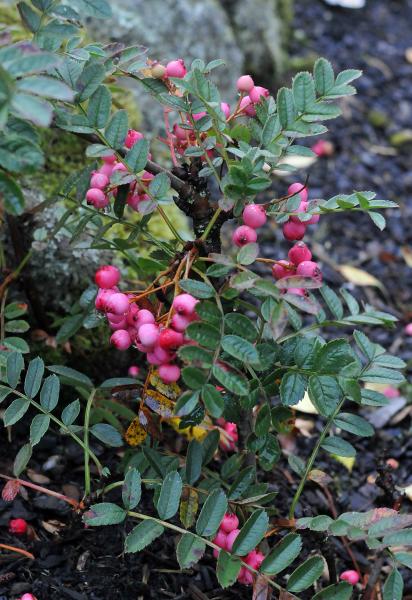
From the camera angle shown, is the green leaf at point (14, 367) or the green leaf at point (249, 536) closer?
the green leaf at point (249, 536)

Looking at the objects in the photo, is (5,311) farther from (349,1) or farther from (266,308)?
(349,1)

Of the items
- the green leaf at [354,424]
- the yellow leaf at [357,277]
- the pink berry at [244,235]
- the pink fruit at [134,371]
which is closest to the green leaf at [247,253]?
the pink berry at [244,235]

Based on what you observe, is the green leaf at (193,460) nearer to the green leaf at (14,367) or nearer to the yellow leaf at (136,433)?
the yellow leaf at (136,433)

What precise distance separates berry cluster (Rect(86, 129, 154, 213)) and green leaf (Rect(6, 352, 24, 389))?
0.92 ft

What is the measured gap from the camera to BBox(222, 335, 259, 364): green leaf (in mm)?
1027

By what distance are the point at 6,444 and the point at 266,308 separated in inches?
27.6

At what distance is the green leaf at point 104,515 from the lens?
3.75ft

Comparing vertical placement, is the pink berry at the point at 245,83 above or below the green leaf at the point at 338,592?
above

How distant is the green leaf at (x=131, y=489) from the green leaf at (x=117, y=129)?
0.50 m

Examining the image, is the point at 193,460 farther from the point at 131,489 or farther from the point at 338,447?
the point at 338,447

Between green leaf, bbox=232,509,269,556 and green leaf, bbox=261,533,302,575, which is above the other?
green leaf, bbox=232,509,269,556

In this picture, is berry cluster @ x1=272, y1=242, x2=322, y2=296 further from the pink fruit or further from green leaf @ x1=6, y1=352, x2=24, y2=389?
the pink fruit

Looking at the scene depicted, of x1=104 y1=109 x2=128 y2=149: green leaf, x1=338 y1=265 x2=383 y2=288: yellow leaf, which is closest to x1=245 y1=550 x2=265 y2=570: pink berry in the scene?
x1=104 y1=109 x2=128 y2=149: green leaf

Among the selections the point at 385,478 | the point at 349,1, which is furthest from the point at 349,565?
the point at 349,1
